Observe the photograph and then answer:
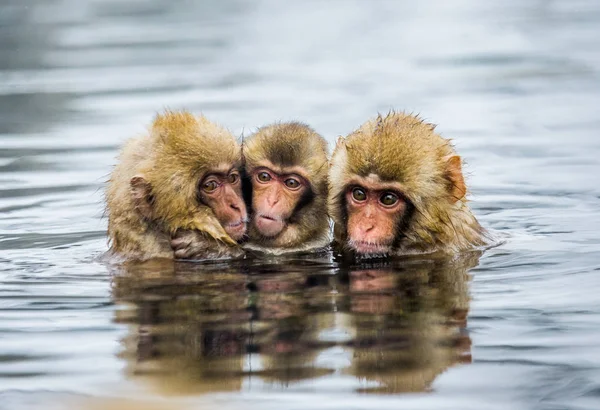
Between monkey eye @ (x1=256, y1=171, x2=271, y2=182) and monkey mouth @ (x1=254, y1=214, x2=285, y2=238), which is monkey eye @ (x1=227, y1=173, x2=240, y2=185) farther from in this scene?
monkey mouth @ (x1=254, y1=214, x2=285, y2=238)

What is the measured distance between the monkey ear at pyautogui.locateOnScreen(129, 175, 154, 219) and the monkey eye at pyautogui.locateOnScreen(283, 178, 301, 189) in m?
0.83

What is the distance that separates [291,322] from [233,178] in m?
1.98

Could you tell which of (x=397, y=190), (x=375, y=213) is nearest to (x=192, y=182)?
(x=375, y=213)

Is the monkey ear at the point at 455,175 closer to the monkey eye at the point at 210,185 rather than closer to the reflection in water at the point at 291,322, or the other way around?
the reflection in water at the point at 291,322

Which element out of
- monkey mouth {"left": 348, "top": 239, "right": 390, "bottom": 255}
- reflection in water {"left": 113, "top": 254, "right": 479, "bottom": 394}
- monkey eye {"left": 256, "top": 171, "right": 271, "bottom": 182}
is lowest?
reflection in water {"left": 113, "top": 254, "right": 479, "bottom": 394}

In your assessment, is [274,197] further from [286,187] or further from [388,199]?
[388,199]

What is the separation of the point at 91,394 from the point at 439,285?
2524 mm

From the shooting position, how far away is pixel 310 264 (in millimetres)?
8305

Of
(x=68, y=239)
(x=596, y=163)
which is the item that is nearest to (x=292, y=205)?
(x=68, y=239)

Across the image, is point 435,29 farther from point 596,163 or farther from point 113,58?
point 596,163

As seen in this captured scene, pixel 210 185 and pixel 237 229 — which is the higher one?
pixel 210 185

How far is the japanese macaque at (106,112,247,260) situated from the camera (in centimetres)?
827

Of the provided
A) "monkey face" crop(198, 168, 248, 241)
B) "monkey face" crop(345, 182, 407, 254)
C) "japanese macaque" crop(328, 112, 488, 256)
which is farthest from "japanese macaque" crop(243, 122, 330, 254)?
"monkey face" crop(345, 182, 407, 254)

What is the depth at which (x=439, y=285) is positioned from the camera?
7.55 metres
